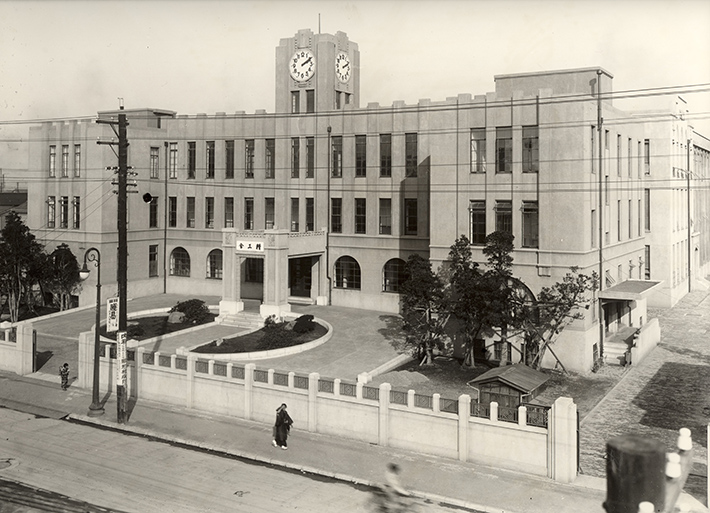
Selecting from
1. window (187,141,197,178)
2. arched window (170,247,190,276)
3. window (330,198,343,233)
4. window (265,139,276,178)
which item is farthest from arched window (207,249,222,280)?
window (330,198,343,233)

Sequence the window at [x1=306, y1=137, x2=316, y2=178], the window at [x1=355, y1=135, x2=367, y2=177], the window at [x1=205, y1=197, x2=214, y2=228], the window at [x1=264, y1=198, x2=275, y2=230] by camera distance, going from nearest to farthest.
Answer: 1. the window at [x1=355, y1=135, x2=367, y2=177]
2. the window at [x1=306, y1=137, x2=316, y2=178]
3. the window at [x1=264, y1=198, x2=275, y2=230]
4. the window at [x1=205, y1=197, x2=214, y2=228]

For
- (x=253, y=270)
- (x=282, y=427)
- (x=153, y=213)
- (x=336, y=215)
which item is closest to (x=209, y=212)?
(x=153, y=213)

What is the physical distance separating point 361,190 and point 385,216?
2.44 metres

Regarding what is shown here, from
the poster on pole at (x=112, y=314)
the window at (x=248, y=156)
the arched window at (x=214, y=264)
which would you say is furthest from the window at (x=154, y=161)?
the poster on pole at (x=112, y=314)

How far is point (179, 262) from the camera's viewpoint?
168ft

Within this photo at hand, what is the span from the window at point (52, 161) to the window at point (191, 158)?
9591 millimetres

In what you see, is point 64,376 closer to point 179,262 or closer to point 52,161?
point 179,262

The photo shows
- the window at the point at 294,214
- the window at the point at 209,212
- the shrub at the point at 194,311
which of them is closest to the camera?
the shrub at the point at 194,311

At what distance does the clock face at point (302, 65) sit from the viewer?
49.3 metres

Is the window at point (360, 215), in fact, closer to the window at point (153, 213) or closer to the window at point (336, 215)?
the window at point (336, 215)

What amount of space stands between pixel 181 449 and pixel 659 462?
21.0 metres

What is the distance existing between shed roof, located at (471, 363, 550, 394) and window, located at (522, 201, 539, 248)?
12.3 m

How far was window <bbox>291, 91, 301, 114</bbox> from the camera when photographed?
49781 millimetres

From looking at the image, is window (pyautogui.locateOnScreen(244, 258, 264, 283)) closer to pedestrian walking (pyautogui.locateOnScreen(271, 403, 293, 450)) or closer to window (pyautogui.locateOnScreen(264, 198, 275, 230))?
window (pyautogui.locateOnScreen(264, 198, 275, 230))
